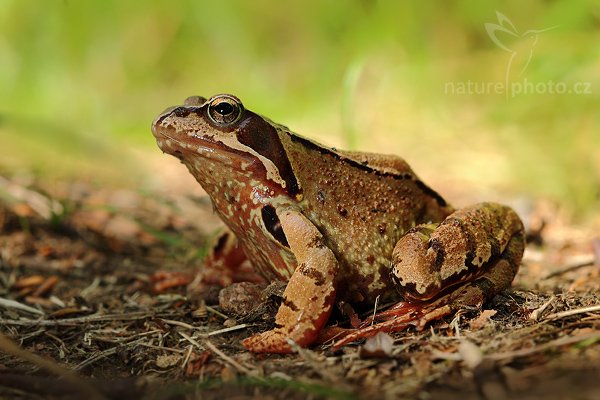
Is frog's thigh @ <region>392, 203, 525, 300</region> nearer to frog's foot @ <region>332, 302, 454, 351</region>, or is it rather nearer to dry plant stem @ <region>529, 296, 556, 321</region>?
frog's foot @ <region>332, 302, 454, 351</region>

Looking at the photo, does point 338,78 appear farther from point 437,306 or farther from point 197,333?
point 197,333

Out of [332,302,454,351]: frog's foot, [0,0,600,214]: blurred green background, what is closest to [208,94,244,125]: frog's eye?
[332,302,454,351]: frog's foot

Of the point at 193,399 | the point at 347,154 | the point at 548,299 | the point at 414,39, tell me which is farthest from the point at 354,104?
the point at 193,399

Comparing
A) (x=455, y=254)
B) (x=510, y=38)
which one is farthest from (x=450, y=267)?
(x=510, y=38)

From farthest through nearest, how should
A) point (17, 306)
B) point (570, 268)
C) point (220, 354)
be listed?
point (570, 268) < point (17, 306) < point (220, 354)

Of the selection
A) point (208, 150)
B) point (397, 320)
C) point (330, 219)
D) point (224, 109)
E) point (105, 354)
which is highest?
point (224, 109)

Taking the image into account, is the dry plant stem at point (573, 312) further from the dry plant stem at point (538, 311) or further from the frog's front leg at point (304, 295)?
the frog's front leg at point (304, 295)
